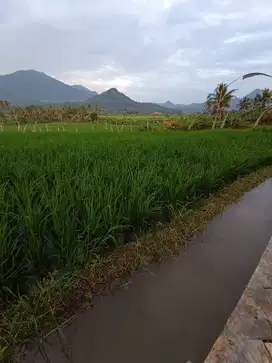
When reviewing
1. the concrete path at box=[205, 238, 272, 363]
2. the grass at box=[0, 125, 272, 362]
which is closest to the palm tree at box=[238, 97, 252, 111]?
the grass at box=[0, 125, 272, 362]

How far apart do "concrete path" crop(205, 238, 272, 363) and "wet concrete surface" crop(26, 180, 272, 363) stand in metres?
0.16

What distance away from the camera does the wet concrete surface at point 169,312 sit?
1655mm

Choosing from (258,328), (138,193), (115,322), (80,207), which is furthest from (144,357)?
(138,193)

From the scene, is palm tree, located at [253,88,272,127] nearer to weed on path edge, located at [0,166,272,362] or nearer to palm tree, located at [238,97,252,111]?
palm tree, located at [238,97,252,111]

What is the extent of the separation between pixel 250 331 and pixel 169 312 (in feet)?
1.78

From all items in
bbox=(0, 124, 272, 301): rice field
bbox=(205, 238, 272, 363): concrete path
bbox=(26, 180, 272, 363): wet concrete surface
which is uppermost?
bbox=(0, 124, 272, 301): rice field

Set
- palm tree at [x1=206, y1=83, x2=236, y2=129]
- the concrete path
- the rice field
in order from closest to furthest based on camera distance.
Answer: the concrete path, the rice field, palm tree at [x1=206, y1=83, x2=236, y2=129]

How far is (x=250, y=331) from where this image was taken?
1.64 metres

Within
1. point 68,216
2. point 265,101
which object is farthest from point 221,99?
point 68,216

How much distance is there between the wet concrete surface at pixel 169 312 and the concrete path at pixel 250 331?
165 millimetres

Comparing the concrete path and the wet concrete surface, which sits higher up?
the concrete path

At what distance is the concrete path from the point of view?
1458 millimetres

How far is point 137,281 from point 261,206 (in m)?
3.06

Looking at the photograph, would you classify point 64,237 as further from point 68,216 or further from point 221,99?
point 221,99
